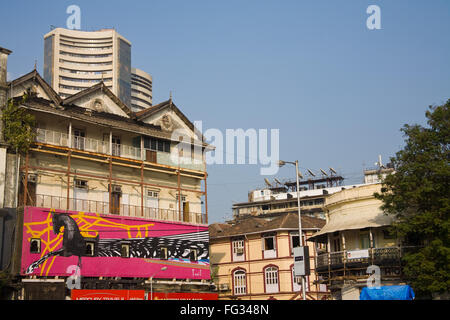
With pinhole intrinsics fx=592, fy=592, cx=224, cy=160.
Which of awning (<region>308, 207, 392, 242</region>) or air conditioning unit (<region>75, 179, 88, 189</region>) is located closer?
awning (<region>308, 207, 392, 242</region>)

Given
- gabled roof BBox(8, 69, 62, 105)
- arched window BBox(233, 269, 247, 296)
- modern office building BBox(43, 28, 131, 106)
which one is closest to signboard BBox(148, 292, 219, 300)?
arched window BBox(233, 269, 247, 296)

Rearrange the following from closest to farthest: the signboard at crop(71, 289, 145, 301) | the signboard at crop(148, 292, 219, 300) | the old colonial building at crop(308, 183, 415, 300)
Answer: the signboard at crop(71, 289, 145, 301), the old colonial building at crop(308, 183, 415, 300), the signboard at crop(148, 292, 219, 300)

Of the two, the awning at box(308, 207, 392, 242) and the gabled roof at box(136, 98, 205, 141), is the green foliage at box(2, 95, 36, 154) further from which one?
the awning at box(308, 207, 392, 242)

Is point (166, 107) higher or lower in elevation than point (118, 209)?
higher

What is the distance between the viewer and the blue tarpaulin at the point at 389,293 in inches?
1243

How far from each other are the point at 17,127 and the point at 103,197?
8740 millimetres

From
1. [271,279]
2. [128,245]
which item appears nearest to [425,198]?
[128,245]

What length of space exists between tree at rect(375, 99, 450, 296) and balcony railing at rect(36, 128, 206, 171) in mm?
19478

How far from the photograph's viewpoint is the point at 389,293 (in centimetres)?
3206

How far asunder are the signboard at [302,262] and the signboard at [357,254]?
9227mm

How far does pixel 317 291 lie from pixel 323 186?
52.4m

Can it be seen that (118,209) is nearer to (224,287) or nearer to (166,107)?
(166,107)

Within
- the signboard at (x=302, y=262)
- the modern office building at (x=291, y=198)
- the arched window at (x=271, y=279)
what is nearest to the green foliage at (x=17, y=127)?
the signboard at (x=302, y=262)

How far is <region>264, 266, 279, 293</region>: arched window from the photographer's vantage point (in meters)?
57.8
